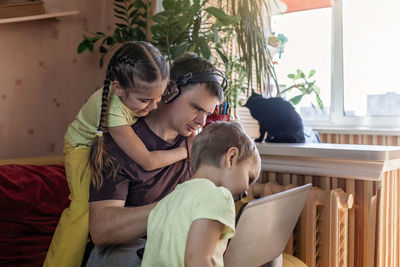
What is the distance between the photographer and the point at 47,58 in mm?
2486

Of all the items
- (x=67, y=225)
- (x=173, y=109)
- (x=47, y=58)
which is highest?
(x=47, y=58)

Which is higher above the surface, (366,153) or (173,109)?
(173,109)

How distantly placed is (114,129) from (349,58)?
3200mm

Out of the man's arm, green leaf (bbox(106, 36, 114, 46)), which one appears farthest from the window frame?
the man's arm

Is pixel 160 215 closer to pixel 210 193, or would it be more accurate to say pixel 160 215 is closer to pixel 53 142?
pixel 210 193

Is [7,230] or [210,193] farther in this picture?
[7,230]

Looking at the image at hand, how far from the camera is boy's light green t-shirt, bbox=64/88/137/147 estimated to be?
3.64 ft

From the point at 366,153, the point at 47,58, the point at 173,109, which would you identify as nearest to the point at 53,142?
the point at 47,58

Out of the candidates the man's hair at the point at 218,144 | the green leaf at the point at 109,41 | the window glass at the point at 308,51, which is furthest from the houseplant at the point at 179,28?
the window glass at the point at 308,51

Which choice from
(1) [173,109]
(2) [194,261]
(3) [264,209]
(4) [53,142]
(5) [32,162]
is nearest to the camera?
(2) [194,261]

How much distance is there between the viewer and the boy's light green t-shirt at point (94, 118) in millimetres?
1110

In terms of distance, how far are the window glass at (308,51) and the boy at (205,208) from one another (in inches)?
121

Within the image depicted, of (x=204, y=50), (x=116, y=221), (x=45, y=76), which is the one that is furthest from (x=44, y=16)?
(x=116, y=221)

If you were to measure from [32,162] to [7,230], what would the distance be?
0.75 m
